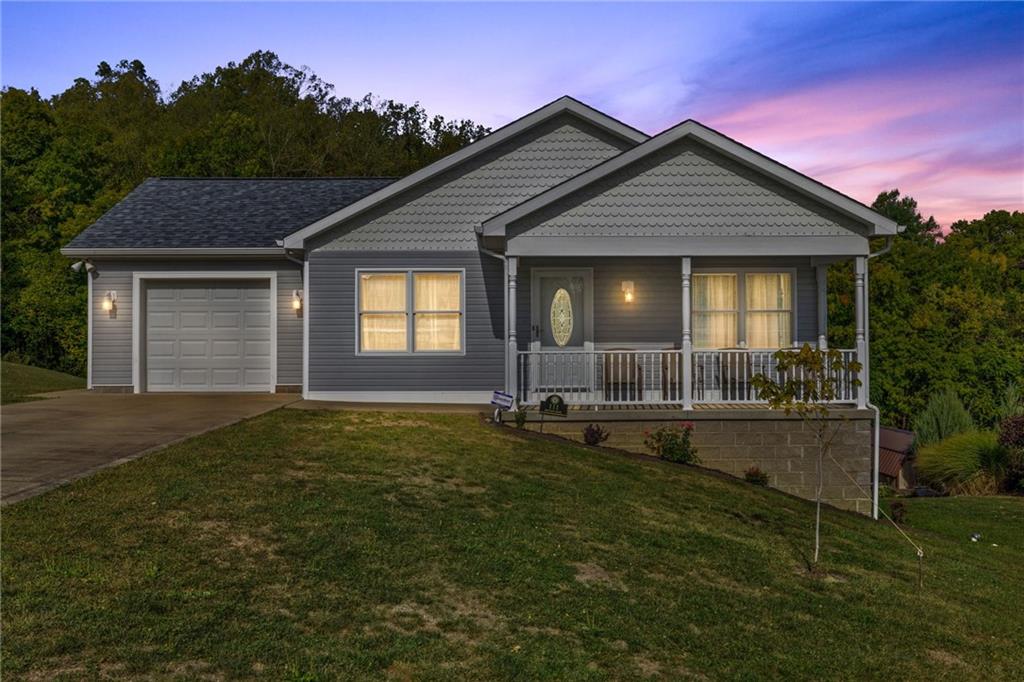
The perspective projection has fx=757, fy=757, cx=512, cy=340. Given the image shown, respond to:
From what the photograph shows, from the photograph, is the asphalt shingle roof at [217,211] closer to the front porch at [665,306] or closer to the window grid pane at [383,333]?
the window grid pane at [383,333]

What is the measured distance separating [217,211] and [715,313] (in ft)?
36.9

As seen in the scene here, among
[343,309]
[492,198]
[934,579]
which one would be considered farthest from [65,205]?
[934,579]

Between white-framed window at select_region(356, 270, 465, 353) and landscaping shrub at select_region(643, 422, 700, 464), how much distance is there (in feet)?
14.9

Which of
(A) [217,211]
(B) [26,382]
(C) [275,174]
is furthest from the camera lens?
(C) [275,174]

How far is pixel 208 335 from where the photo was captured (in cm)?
1619

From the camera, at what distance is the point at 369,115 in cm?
4678

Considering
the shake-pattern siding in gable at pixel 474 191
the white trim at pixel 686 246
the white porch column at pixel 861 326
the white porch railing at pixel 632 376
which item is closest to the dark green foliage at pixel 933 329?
the white porch column at pixel 861 326

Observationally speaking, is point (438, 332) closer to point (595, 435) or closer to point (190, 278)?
point (595, 435)

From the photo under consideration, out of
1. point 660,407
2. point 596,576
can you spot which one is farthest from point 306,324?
point 596,576

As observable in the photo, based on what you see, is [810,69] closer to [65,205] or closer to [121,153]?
[65,205]

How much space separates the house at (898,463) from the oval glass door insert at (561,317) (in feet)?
25.8

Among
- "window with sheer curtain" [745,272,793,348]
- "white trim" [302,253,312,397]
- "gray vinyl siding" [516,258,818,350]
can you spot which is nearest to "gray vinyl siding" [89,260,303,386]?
"white trim" [302,253,312,397]

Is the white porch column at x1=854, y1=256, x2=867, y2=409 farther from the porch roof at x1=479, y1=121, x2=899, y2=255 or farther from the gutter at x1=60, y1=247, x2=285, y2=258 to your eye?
the gutter at x1=60, y1=247, x2=285, y2=258

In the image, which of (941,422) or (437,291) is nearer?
(437,291)
